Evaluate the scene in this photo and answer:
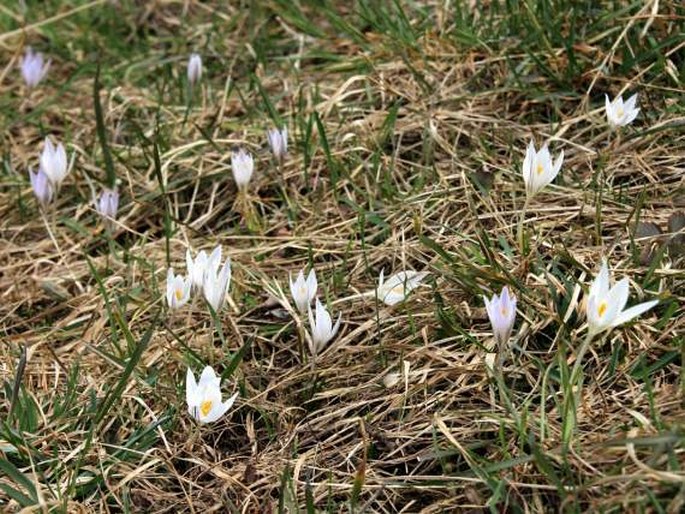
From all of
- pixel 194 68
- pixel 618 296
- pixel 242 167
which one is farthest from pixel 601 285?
pixel 194 68

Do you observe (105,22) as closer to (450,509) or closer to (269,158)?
(269,158)

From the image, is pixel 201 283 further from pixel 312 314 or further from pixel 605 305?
pixel 605 305

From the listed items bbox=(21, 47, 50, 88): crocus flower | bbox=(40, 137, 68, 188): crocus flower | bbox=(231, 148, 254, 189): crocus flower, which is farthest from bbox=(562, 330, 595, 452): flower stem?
bbox=(21, 47, 50, 88): crocus flower

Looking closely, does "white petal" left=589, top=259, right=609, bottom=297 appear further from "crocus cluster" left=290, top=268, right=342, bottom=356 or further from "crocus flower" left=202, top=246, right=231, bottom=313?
"crocus flower" left=202, top=246, right=231, bottom=313

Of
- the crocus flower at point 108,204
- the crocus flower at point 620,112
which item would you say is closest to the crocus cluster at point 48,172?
the crocus flower at point 108,204

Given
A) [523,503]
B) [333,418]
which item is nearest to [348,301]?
[333,418]
